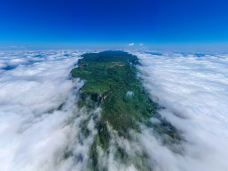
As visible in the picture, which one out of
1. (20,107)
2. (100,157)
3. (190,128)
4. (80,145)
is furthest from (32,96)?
(190,128)

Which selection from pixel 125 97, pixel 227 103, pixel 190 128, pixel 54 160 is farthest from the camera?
pixel 125 97

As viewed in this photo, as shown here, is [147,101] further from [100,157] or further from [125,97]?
[100,157]

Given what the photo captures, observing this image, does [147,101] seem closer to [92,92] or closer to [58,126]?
[92,92]

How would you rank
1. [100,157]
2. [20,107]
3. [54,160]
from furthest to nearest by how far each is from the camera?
[20,107], [100,157], [54,160]

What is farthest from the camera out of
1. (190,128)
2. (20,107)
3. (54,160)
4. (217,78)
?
(217,78)

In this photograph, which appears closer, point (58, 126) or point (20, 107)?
point (58, 126)

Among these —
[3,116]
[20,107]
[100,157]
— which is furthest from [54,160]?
[20,107]

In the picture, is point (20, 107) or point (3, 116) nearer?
point (3, 116)

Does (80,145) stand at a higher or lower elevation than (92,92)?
lower

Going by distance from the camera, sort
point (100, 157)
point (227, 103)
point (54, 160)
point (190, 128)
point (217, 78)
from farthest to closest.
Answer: point (217, 78) → point (227, 103) → point (190, 128) → point (100, 157) → point (54, 160)
